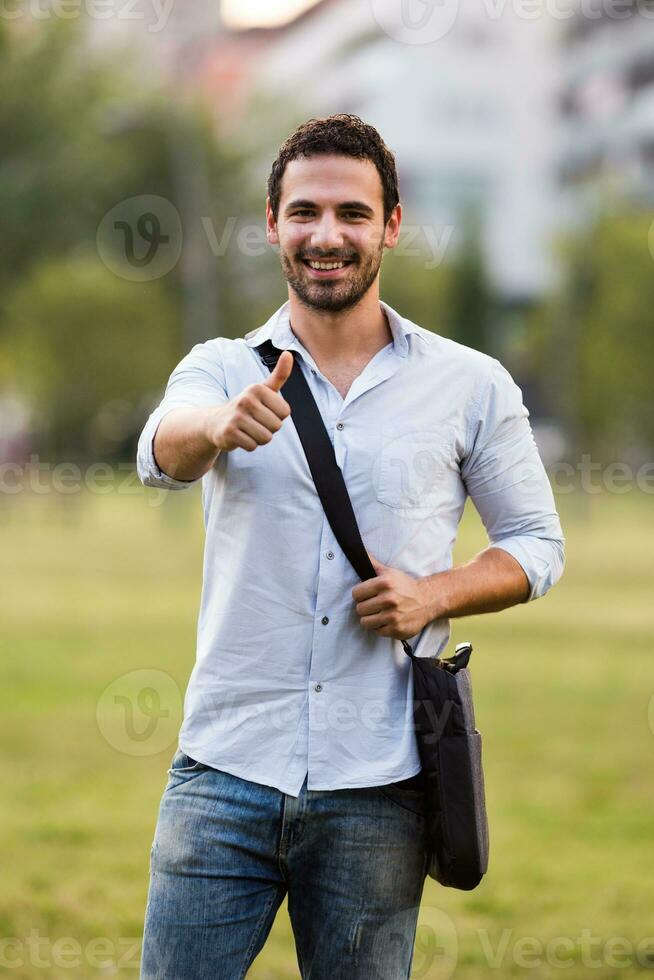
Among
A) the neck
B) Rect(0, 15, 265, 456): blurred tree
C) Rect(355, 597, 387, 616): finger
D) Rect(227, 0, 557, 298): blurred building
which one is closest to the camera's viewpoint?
Rect(355, 597, 387, 616): finger

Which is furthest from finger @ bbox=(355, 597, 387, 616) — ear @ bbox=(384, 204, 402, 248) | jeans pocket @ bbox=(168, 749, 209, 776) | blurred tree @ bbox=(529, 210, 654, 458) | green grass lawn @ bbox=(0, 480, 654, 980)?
blurred tree @ bbox=(529, 210, 654, 458)

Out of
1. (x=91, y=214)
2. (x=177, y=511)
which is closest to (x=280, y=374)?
(x=91, y=214)

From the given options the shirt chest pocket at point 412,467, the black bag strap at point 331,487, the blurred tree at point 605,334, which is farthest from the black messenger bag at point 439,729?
the blurred tree at point 605,334

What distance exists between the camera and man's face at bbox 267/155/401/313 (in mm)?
2984

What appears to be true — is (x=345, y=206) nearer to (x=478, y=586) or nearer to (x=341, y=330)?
(x=341, y=330)

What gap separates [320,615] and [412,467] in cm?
35

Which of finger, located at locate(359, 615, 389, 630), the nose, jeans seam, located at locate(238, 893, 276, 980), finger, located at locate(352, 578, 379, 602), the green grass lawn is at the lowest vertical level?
Result: the green grass lawn

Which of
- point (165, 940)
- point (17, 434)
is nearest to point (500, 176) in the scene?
point (17, 434)

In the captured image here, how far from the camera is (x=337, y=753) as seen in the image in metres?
2.94

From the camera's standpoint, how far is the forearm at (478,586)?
298cm

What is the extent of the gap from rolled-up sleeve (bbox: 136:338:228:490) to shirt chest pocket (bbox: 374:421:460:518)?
353 mm

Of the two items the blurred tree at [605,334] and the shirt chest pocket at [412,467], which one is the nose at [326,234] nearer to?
the shirt chest pocket at [412,467]

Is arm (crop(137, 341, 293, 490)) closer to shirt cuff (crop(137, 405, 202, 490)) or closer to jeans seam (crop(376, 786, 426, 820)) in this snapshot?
→ shirt cuff (crop(137, 405, 202, 490))

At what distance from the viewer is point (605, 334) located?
3762cm
